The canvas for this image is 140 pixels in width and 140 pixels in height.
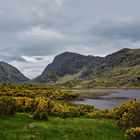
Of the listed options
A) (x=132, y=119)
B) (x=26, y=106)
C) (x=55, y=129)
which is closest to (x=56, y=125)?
(x=55, y=129)

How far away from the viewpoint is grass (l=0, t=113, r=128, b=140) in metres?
25.7

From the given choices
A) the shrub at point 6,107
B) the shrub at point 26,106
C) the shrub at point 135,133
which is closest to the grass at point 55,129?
the shrub at point 6,107

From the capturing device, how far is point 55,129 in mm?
27766

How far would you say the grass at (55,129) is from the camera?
25719 mm

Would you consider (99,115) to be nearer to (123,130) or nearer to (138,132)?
(123,130)

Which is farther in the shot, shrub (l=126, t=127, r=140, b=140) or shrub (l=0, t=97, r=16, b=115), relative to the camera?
shrub (l=0, t=97, r=16, b=115)

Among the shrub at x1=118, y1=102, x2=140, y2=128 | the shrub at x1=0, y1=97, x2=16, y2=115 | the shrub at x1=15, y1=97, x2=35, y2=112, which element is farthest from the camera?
the shrub at x1=15, y1=97, x2=35, y2=112

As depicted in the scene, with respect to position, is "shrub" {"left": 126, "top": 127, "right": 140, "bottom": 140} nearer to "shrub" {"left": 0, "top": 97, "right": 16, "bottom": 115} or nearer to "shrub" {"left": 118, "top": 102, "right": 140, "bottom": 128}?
"shrub" {"left": 118, "top": 102, "right": 140, "bottom": 128}

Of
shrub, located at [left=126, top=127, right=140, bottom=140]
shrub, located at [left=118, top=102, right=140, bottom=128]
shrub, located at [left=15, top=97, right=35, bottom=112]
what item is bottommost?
shrub, located at [left=126, top=127, right=140, bottom=140]

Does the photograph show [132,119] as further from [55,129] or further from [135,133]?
[55,129]

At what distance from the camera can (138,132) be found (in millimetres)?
26328

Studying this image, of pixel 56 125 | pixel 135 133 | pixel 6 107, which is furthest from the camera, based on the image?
pixel 6 107

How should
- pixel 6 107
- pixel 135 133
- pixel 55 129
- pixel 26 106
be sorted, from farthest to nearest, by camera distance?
1. pixel 26 106
2. pixel 6 107
3. pixel 55 129
4. pixel 135 133

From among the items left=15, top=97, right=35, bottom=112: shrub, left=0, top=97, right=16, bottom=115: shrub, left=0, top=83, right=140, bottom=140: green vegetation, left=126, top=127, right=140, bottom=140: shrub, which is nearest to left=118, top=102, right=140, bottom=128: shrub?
left=0, top=83, right=140, bottom=140: green vegetation
